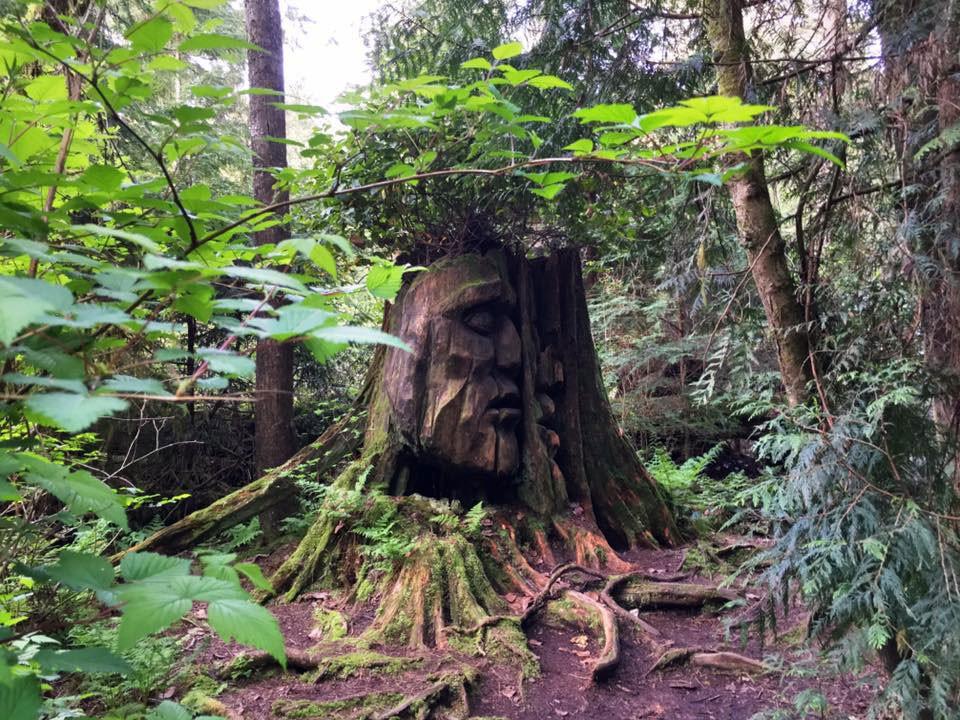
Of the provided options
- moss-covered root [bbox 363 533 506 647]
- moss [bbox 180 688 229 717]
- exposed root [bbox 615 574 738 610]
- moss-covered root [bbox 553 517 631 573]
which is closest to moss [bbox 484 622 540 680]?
moss-covered root [bbox 363 533 506 647]

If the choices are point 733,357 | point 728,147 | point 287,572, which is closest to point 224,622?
point 728,147

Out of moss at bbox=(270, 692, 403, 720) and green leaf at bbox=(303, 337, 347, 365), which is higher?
green leaf at bbox=(303, 337, 347, 365)

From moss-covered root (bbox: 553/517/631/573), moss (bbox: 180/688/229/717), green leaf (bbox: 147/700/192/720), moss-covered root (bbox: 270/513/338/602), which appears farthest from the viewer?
moss-covered root (bbox: 553/517/631/573)

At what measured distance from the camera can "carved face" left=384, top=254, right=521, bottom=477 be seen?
595cm

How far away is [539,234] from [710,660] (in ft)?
16.3

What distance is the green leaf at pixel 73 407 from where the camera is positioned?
71 centimetres

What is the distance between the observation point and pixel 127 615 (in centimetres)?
93

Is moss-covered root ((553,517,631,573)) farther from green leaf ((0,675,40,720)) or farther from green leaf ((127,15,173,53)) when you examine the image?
green leaf ((127,15,173,53))

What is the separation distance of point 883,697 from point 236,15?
1439cm

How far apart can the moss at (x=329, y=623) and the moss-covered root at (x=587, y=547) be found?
8.01ft

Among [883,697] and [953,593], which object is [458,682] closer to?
[883,697]

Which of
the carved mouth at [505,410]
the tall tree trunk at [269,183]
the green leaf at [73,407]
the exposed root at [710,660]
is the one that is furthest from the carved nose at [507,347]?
the green leaf at [73,407]

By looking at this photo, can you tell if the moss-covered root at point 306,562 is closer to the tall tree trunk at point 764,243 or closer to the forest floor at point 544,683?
the forest floor at point 544,683

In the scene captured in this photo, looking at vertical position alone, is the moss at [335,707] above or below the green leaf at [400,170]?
below
